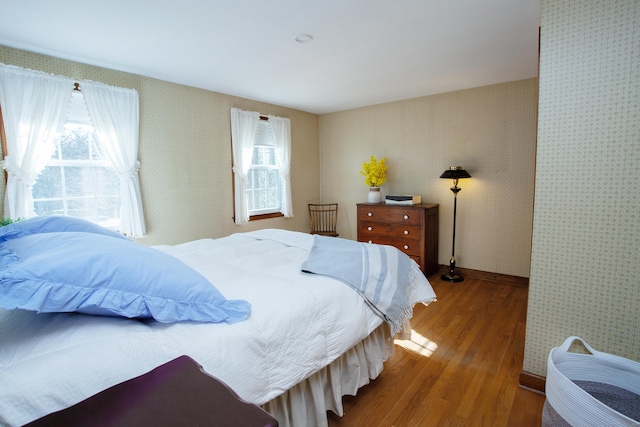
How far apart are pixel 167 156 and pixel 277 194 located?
5.76 ft

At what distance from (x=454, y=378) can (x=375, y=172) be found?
2991mm

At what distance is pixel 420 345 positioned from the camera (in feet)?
8.09

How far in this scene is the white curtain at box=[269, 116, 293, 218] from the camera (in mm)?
4696

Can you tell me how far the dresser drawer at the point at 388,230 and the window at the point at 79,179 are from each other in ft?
9.82

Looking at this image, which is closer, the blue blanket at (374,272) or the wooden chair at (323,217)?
the blue blanket at (374,272)

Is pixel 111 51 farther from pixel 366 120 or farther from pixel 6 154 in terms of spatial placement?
pixel 366 120

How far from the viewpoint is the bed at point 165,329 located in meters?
0.85

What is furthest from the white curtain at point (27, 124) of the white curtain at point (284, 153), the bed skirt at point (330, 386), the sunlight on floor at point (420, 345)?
the sunlight on floor at point (420, 345)

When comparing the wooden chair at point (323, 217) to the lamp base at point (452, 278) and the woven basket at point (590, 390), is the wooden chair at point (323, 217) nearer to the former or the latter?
the lamp base at point (452, 278)

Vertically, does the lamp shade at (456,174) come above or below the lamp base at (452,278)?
above

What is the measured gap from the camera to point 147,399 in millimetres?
Result: 594

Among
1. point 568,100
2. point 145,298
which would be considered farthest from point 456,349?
point 145,298

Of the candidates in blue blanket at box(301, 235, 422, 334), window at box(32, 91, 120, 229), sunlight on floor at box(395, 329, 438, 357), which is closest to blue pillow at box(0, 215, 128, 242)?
blue blanket at box(301, 235, 422, 334)

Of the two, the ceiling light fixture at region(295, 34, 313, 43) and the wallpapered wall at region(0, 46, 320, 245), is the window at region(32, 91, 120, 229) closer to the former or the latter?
the wallpapered wall at region(0, 46, 320, 245)
